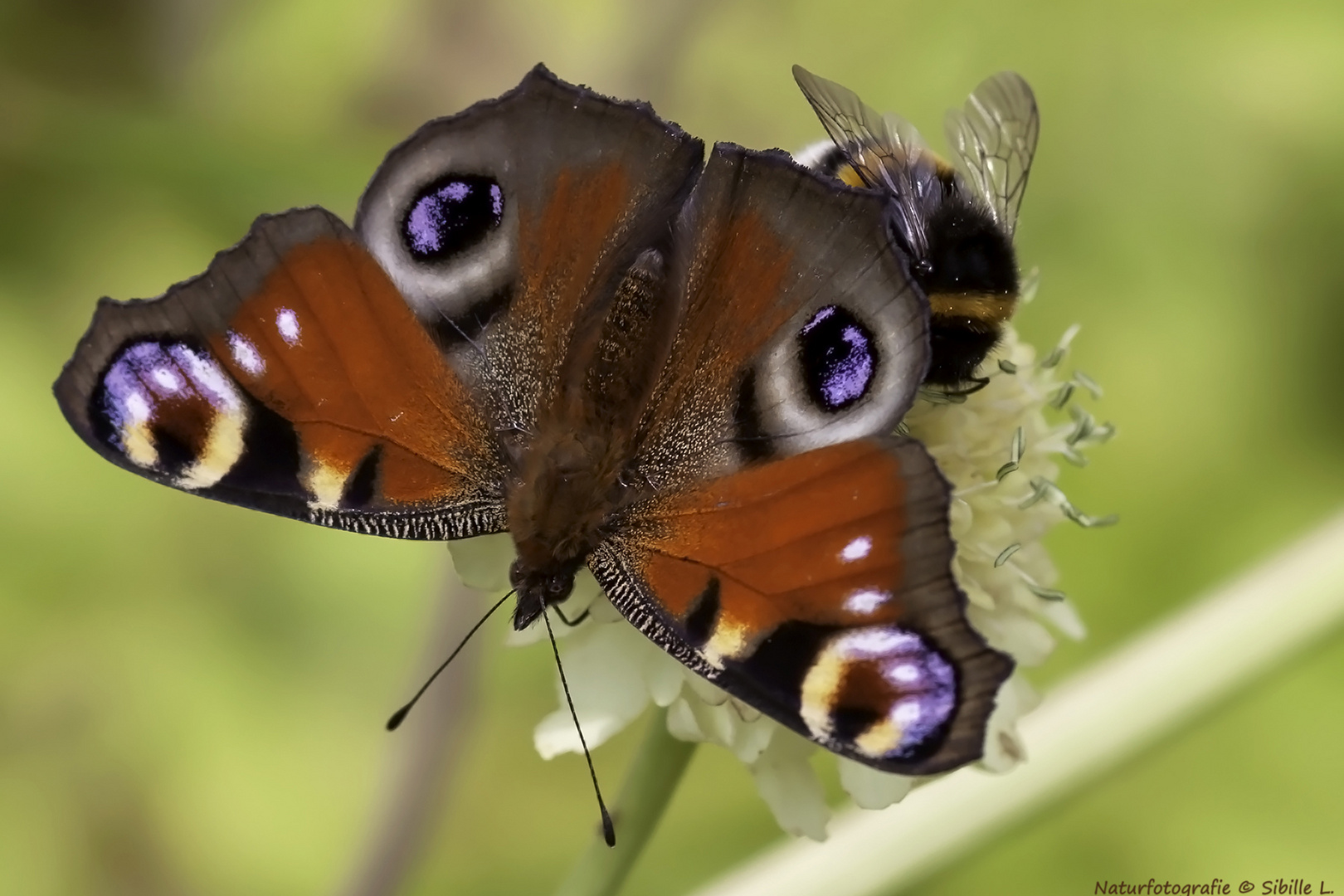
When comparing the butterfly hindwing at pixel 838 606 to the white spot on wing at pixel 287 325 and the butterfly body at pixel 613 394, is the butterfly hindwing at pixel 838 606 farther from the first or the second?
the white spot on wing at pixel 287 325

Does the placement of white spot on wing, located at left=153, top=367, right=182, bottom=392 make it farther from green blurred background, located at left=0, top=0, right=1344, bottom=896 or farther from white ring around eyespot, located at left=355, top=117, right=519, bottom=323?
green blurred background, located at left=0, top=0, right=1344, bottom=896

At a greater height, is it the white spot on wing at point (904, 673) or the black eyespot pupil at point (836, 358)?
the black eyespot pupil at point (836, 358)

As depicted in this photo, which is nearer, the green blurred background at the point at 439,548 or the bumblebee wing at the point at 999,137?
the bumblebee wing at the point at 999,137

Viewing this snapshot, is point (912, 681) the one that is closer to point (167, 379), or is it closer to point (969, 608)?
point (969, 608)

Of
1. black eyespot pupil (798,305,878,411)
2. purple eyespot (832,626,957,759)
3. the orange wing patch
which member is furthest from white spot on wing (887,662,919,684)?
the orange wing patch

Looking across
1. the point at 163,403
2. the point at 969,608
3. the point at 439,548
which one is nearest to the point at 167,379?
the point at 163,403

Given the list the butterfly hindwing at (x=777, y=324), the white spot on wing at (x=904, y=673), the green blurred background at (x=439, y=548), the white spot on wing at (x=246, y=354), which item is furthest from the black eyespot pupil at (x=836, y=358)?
the green blurred background at (x=439, y=548)
